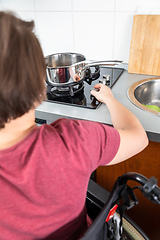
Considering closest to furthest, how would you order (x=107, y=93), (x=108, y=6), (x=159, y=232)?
(x=107, y=93)
(x=159, y=232)
(x=108, y=6)

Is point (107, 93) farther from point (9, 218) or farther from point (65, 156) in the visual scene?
point (9, 218)

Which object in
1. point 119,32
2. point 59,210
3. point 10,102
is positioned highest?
point 119,32

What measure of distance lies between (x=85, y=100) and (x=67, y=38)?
59 centimetres

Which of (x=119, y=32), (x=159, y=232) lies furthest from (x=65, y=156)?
(x=119, y=32)

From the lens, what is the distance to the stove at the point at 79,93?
35.1 inches

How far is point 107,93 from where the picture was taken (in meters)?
0.85

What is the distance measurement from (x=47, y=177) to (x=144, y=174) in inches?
21.9

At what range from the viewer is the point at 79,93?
98 centimetres

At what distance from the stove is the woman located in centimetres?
41

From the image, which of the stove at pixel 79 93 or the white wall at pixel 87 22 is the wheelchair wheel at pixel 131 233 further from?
the white wall at pixel 87 22

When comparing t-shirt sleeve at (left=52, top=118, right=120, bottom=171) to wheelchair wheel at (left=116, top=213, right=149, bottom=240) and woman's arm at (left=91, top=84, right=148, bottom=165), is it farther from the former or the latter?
wheelchair wheel at (left=116, top=213, right=149, bottom=240)

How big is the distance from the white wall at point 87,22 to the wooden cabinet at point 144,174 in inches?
25.3

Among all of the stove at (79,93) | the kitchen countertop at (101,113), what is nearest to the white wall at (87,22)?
the stove at (79,93)

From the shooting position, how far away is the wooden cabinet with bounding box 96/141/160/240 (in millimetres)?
792
